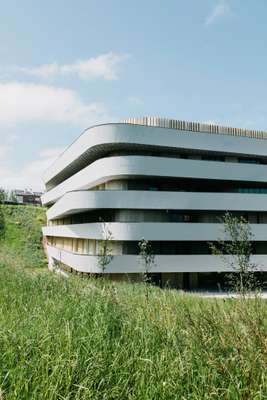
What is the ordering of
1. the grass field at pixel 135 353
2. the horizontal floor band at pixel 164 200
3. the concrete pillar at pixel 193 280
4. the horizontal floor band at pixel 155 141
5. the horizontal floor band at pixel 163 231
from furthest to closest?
1. the concrete pillar at pixel 193 280
2. the horizontal floor band at pixel 155 141
3. the horizontal floor band at pixel 164 200
4. the horizontal floor band at pixel 163 231
5. the grass field at pixel 135 353

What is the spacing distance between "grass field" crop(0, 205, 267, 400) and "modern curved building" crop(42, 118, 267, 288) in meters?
17.1

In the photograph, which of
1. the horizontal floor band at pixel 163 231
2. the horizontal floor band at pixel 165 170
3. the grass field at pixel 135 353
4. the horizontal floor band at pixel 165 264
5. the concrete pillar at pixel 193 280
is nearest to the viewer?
the grass field at pixel 135 353

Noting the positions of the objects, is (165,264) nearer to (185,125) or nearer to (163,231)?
(163,231)

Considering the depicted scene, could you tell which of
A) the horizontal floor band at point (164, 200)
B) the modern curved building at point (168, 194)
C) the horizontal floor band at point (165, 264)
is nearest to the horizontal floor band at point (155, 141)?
the modern curved building at point (168, 194)

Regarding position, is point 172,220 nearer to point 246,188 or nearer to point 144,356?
point 246,188

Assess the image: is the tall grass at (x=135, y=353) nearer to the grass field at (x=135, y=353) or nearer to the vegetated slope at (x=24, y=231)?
the grass field at (x=135, y=353)

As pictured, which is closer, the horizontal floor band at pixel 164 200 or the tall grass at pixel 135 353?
the tall grass at pixel 135 353

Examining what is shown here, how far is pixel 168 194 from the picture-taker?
22.7 m

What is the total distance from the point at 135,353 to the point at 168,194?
1931cm

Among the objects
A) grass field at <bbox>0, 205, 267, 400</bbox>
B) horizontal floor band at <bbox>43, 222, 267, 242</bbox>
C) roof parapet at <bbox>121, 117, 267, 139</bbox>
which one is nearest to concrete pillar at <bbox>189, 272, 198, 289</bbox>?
horizontal floor band at <bbox>43, 222, 267, 242</bbox>

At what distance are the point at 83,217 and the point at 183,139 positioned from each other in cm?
1113

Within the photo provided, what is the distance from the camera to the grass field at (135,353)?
300cm

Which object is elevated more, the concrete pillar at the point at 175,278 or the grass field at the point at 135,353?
the grass field at the point at 135,353

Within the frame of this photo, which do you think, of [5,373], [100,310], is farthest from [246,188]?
[5,373]
